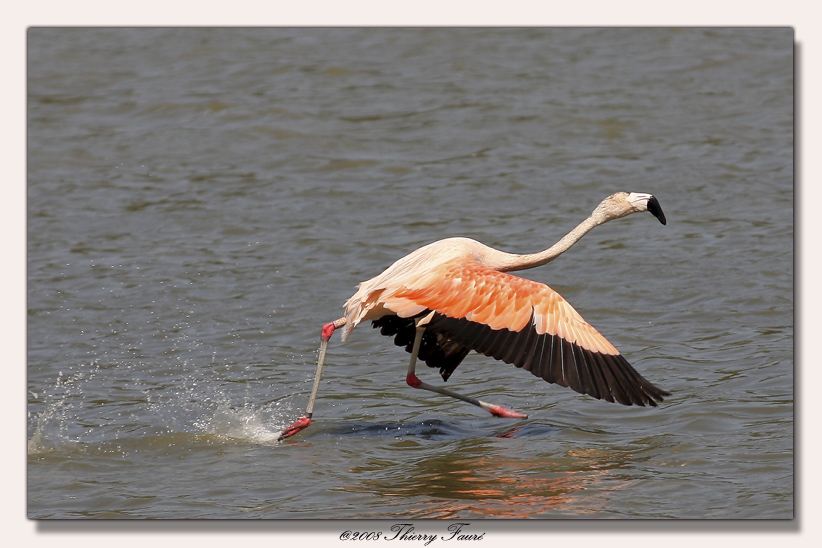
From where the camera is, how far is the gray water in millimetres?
7922

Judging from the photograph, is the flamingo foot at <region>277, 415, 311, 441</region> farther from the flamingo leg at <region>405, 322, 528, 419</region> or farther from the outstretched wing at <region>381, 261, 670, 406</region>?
the outstretched wing at <region>381, 261, 670, 406</region>

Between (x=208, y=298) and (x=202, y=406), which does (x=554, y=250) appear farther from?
(x=208, y=298)

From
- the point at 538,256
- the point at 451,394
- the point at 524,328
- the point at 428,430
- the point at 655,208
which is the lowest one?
the point at 428,430

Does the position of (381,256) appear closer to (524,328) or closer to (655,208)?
(655,208)

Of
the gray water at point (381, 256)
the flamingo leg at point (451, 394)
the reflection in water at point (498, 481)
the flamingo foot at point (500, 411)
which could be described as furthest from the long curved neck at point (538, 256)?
the reflection in water at point (498, 481)

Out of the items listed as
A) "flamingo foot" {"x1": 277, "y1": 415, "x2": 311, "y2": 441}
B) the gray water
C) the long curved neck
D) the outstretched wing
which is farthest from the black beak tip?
"flamingo foot" {"x1": 277, "y1": 415, "x2": 311, "y2": 441}

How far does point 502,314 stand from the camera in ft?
26.3

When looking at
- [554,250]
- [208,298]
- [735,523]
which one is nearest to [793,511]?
[735,523]

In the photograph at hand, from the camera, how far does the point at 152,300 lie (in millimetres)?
11977

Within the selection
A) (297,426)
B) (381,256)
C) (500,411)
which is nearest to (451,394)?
(500,411)

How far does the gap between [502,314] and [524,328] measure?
0.20 meters

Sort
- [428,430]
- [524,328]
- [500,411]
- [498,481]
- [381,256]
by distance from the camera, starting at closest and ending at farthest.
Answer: [498,481]
[524,328]
[500,411]
[428,430]
[381,256]

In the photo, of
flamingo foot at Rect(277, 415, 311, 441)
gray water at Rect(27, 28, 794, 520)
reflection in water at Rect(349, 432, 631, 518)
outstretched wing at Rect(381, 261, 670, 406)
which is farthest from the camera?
flamingo foot at Rect(277, 415, 311, 441)

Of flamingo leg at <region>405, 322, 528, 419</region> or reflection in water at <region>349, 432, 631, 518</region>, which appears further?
flamingo leg at <region>405, 322, 528, 419</region>
